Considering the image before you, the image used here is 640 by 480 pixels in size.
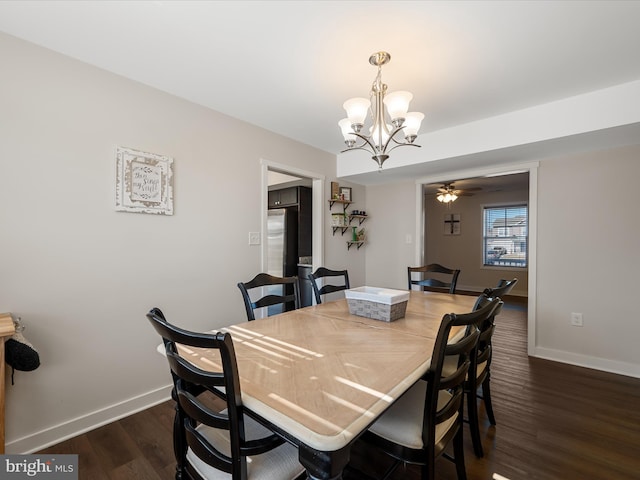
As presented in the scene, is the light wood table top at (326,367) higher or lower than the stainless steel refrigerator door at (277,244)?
lower

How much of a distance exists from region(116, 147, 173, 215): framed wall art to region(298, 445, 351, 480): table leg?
6.46 ft

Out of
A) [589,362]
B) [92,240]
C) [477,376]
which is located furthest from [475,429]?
[92,240]

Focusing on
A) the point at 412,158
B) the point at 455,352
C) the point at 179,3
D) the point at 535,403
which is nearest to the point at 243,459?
the point at 455,352

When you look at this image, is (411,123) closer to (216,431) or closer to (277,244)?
(216,431)

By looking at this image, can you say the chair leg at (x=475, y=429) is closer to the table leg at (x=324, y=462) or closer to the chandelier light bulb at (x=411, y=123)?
the table leg at (x=324, y=462)

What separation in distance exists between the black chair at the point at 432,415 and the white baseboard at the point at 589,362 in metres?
2.39

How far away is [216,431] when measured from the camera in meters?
1.13

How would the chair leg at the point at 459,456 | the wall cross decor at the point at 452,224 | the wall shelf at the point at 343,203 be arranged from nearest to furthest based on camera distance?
1. the chair leg at the point at 459,456
2. the wall shelf at the point at 343,203
3. the wall cross decor at the point at 452,224

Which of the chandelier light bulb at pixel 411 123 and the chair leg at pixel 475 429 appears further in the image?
the chandelier light bulb at pixel 411 123

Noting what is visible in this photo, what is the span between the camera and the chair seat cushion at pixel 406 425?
43.7 inches

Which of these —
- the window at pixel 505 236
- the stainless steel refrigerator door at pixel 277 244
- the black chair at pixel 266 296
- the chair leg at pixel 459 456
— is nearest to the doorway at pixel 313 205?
the stainless steel refrigerator door at pixel 277 244

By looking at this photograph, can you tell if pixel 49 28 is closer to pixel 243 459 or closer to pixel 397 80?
pixel 397 80

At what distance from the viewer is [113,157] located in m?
1.96

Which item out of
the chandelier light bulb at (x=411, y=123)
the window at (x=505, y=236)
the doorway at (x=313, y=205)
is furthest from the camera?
the window at (x=505, y=236)
